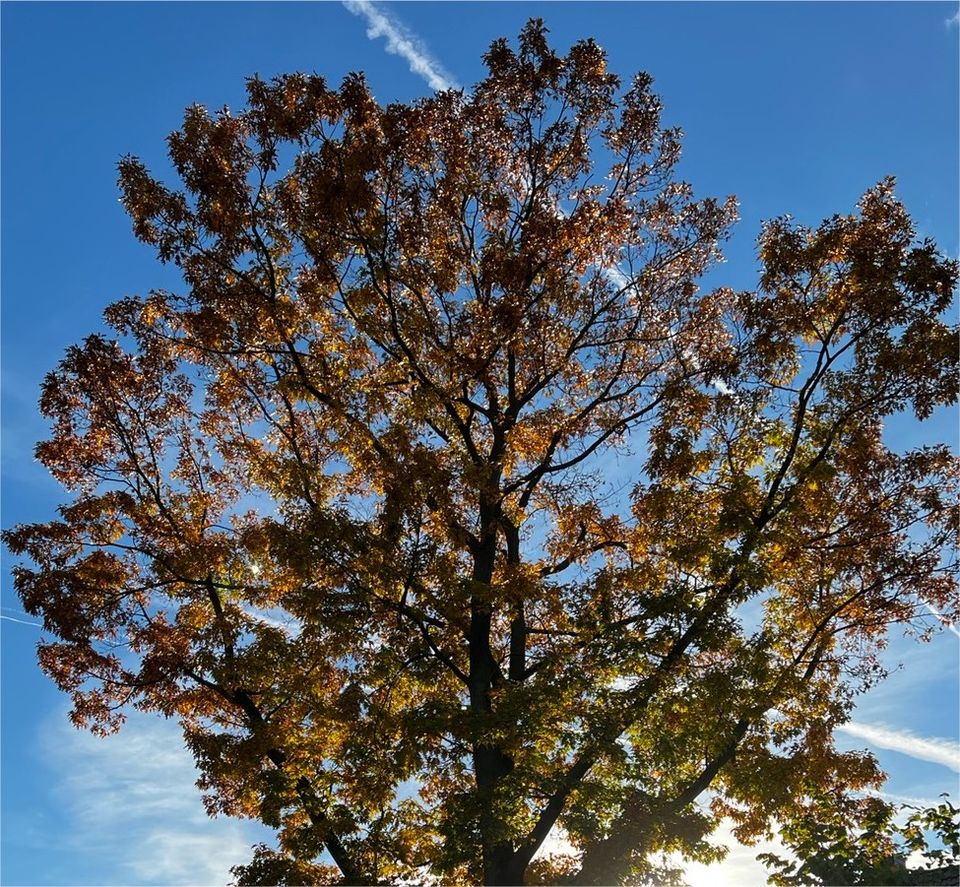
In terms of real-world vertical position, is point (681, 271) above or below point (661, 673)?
above

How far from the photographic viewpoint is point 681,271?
16328 mm

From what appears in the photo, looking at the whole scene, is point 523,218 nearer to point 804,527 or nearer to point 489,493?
point 489,493

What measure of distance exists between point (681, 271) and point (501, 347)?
402cm

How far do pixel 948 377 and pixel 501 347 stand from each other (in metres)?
7.10

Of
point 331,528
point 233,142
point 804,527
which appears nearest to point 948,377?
point 804,527

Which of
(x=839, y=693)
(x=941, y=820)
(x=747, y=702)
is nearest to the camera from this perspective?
(x=747, y=702)

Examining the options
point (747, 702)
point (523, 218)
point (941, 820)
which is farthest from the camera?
point (523, 218)

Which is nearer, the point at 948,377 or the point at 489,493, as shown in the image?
the point at 948,377

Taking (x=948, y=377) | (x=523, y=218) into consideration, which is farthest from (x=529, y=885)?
(x=523, y=218)

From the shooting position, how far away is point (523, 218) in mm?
15617

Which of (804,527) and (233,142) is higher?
(233,142)

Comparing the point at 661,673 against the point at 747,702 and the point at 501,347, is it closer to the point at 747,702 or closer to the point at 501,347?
the point at 747,702

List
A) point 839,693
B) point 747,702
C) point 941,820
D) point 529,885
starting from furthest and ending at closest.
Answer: point 529,885
point 839,693
point 941,820
point 747,702

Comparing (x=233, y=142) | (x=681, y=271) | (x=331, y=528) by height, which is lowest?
(x=331, y=528)
